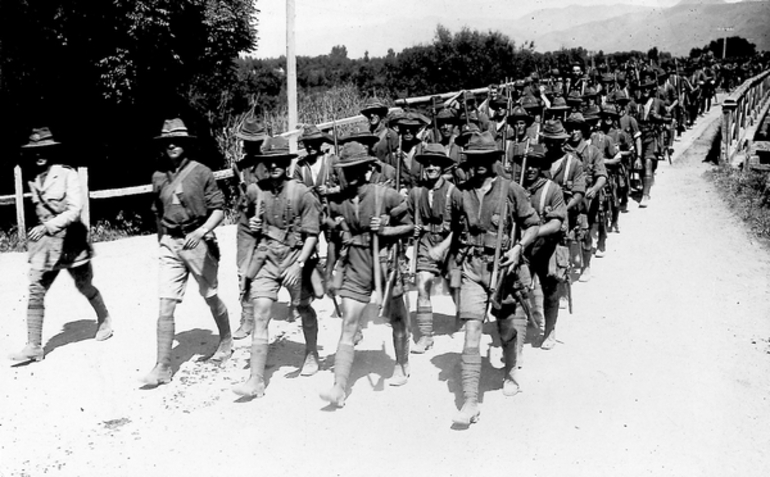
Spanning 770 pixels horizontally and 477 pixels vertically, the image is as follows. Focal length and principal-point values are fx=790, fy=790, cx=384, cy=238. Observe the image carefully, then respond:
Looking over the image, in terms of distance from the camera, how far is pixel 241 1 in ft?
55.3

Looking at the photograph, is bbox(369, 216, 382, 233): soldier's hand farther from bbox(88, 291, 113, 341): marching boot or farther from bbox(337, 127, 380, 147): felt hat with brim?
bbox(88, 291, 113, 341): marching boot

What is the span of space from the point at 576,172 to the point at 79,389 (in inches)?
194

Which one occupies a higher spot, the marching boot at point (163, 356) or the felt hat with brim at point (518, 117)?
the felt hat with brim at point (518, 117)

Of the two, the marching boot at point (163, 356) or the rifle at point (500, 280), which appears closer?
the rifle at point (500, 280)

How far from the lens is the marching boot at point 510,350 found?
19.9 feet

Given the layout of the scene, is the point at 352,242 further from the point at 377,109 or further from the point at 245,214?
the point at 377,109

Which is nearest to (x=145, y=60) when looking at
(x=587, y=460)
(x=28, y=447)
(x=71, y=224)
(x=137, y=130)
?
(x=137, y=130)

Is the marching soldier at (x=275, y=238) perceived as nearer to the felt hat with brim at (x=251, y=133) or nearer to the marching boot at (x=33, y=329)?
the felt hat with brim at (x=251, y=133)

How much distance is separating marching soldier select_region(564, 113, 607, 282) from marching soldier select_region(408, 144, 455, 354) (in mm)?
2217

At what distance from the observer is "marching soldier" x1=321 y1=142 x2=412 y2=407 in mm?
5949

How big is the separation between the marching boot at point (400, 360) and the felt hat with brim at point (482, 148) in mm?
1606

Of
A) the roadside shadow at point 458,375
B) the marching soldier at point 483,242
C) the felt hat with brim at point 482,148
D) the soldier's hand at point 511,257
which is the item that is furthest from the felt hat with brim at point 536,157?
the roadside shadow at point 458,375

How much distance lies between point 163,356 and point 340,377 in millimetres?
1552

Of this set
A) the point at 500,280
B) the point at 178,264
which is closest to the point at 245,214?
the point at 178,264
